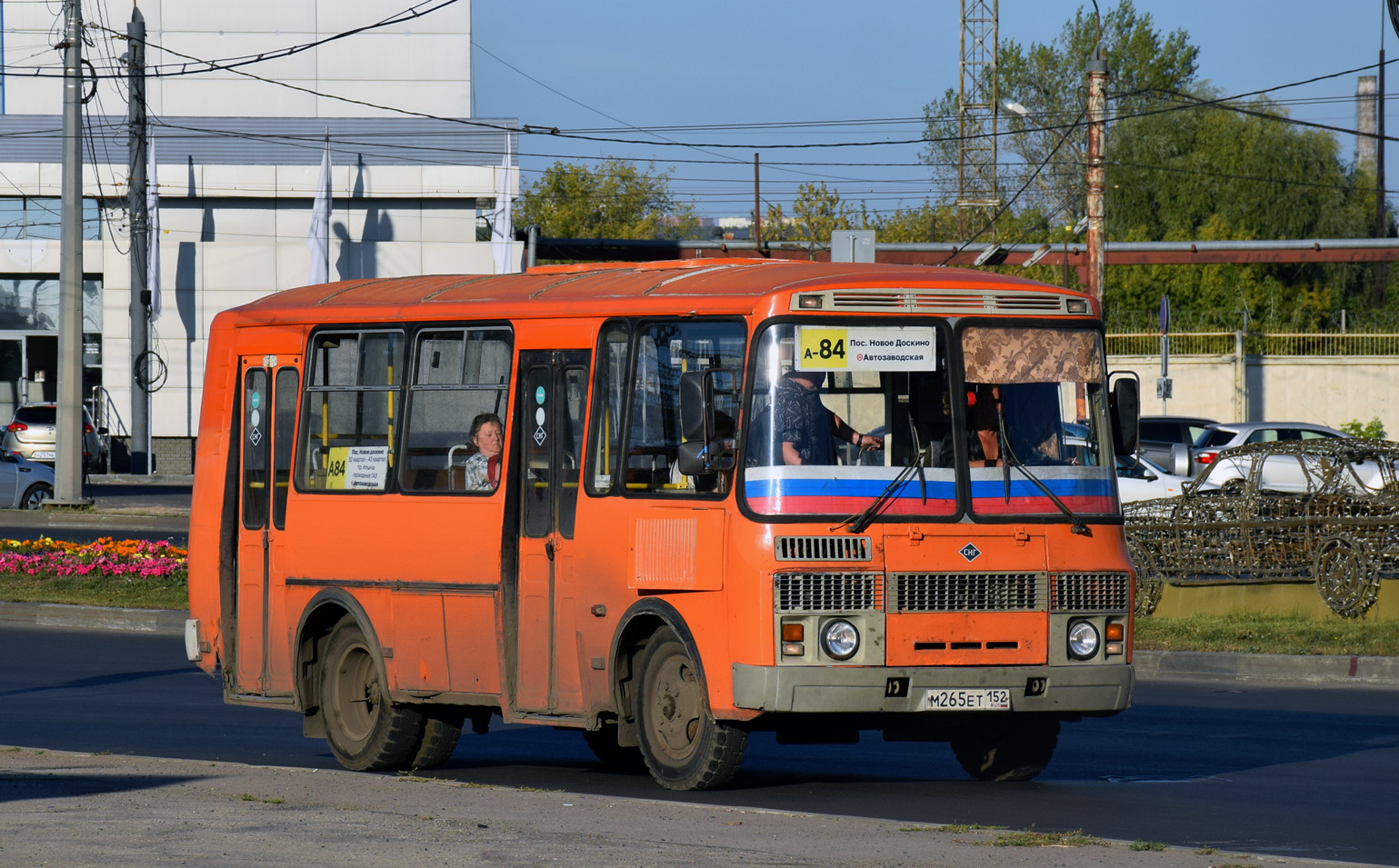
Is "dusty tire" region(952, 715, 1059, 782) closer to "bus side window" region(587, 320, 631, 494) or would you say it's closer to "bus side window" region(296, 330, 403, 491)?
"bus side window" region(587, 320, 631, 494)

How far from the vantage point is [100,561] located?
2167 cm

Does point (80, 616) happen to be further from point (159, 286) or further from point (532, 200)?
point (532, 200)

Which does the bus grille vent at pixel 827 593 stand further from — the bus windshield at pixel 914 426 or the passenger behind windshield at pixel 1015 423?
the passenger behind windshield at pixel 1015 423

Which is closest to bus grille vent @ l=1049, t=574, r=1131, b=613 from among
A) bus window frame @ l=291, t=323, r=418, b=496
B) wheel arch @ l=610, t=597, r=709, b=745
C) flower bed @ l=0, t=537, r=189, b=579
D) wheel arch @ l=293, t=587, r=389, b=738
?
wheel arch @ l=610, t=597, r=709, b=745

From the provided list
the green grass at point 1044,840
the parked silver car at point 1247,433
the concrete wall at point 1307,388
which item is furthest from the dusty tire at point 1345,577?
the concrete wall at point 1307,388

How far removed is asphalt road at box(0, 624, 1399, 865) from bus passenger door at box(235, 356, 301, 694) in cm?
55

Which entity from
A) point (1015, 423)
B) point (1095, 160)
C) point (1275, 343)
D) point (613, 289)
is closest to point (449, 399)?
point (613, 289)

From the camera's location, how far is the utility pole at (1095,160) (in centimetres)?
2725

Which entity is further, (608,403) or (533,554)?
(533,554)

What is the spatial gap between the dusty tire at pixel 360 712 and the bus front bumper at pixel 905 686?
265cm

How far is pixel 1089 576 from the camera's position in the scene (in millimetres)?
8953

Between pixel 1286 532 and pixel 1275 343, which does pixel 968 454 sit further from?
pixel 1275 343

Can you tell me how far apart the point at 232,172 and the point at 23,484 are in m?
15.9

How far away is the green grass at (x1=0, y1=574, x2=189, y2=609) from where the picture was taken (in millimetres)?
19797
